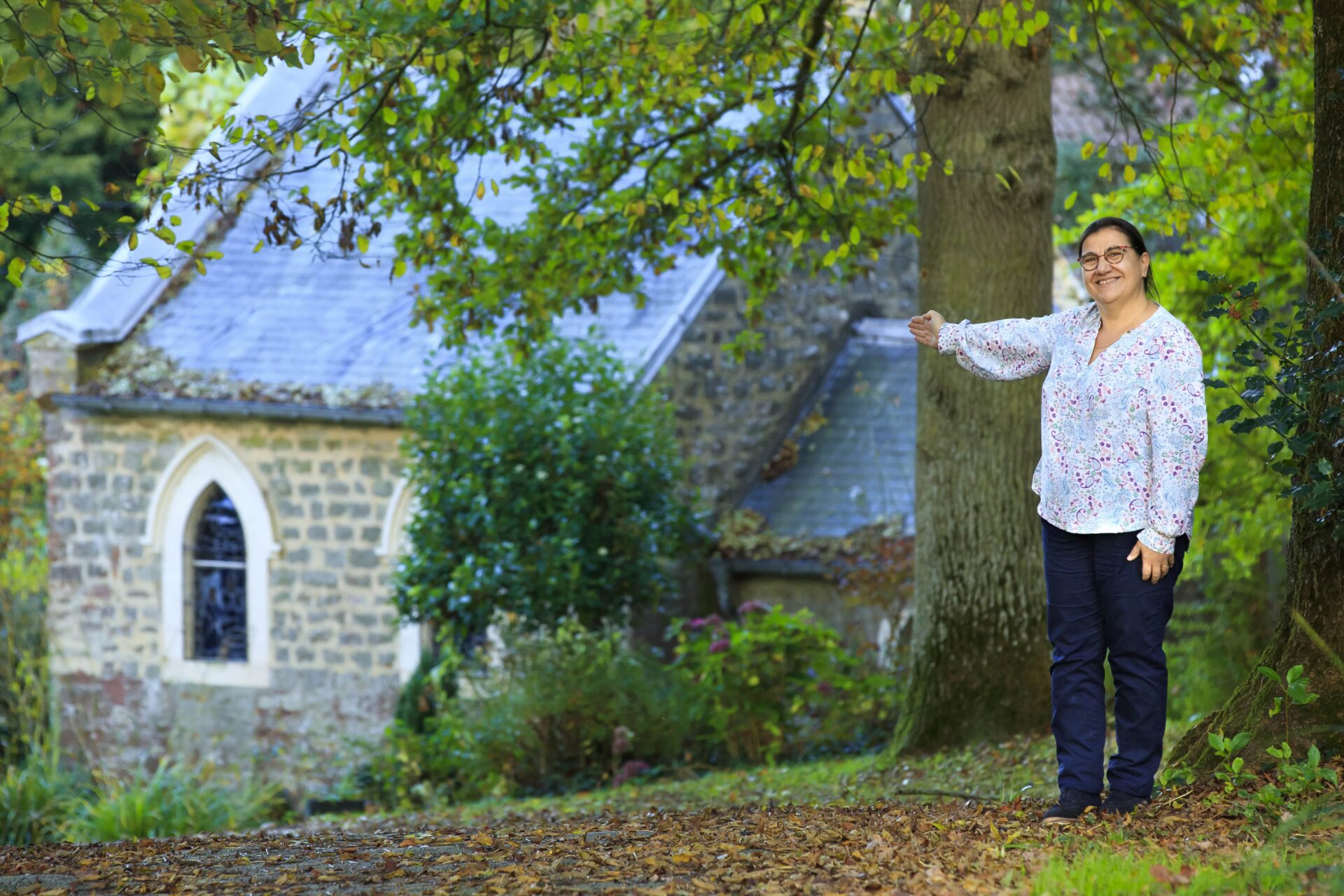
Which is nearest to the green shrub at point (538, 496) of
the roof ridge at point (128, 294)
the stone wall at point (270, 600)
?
the stone wall at point (270, 600)

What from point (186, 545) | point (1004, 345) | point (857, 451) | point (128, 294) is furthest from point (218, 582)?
point (1004, 345)

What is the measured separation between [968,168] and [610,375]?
15.9 feet

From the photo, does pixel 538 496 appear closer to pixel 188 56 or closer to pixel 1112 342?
pixel 188 56

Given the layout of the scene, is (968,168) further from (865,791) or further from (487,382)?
(487,382)

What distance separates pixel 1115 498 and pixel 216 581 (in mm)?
10970

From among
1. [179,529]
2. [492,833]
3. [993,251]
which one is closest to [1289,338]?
[993,251]

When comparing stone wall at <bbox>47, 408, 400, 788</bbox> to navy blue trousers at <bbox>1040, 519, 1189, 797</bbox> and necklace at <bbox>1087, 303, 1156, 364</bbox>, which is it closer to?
A: navy blue trousers at <bbox>1040, 519, 1189, 797</bbox>

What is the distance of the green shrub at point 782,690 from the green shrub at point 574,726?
33 cm

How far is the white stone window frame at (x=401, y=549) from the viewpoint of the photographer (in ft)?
39.2

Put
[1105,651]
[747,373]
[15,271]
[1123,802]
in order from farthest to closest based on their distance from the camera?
[747,373] → [15,271] → [1105,651] → [1123,802]

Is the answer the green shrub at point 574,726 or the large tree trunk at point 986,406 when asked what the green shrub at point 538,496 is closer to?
the green shrub at point 574,726

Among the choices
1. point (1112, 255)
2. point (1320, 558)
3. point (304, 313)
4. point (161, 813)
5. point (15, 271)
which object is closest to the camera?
point (1112, 255)

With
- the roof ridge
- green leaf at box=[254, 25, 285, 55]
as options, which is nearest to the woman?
green leaf at box=[254, 25, 285, 55]

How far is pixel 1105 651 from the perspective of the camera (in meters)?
3.84
